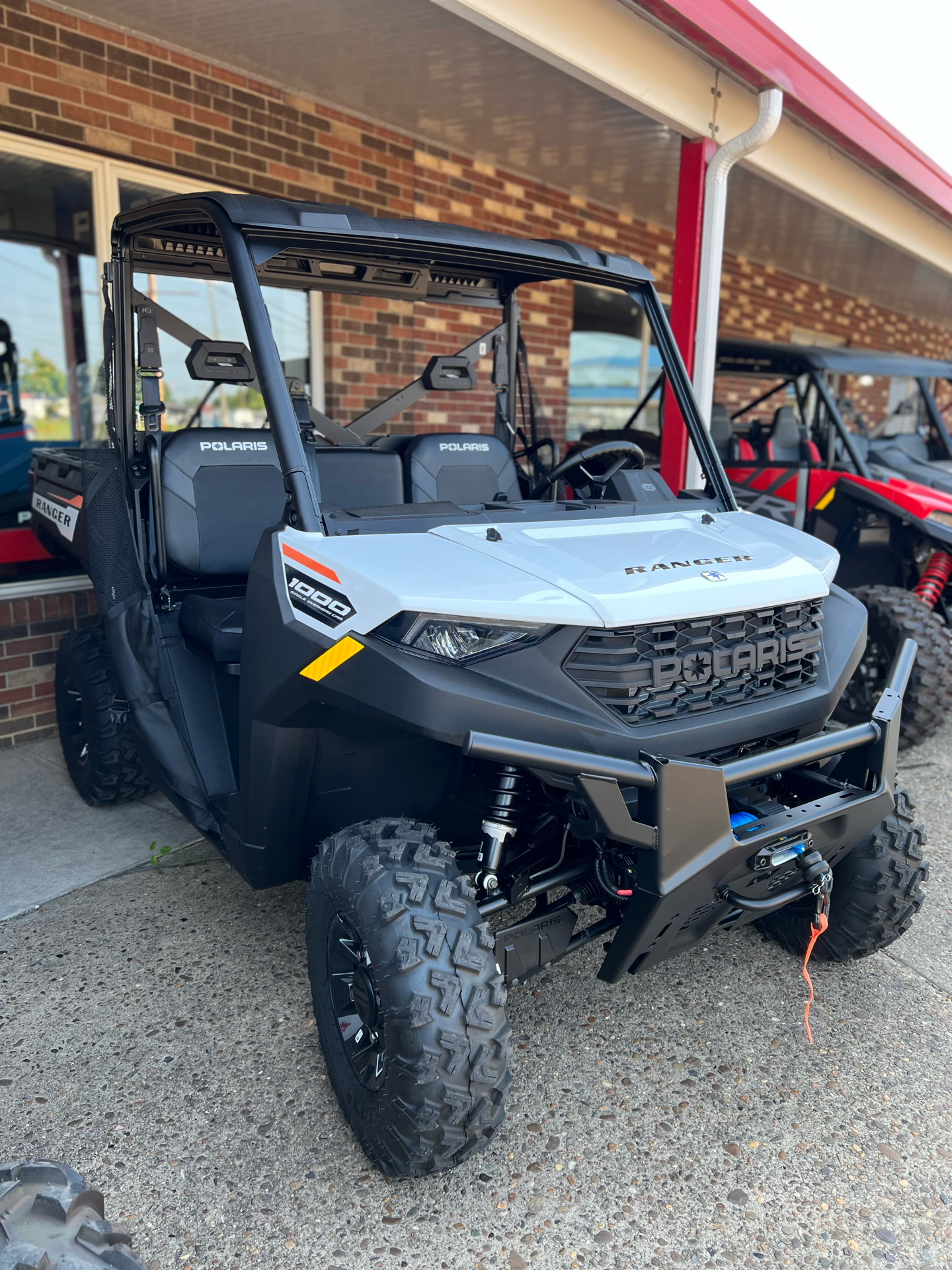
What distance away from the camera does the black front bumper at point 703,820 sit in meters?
1.75

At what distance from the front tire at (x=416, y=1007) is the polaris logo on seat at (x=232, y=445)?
5.34 ft

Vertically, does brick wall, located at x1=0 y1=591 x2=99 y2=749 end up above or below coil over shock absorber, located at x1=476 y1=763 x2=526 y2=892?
below

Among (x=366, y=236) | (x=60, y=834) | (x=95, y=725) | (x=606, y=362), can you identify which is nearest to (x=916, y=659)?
(x=366, y=236)

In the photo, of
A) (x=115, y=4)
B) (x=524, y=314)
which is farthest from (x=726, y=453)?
(x=115, y=4)

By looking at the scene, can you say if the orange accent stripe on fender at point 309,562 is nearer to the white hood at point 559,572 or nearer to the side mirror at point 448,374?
the white hood at point 559,572

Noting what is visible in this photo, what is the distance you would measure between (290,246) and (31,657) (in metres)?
2.83

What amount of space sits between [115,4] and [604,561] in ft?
12.6

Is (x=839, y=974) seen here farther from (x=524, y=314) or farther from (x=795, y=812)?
(x=524, y=314)

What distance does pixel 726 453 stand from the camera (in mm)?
5879

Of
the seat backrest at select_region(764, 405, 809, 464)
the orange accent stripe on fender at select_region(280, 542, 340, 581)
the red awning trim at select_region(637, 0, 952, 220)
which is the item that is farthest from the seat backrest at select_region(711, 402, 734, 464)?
the orange accent stripe on fender at select_region(280, 542, 340, 581)

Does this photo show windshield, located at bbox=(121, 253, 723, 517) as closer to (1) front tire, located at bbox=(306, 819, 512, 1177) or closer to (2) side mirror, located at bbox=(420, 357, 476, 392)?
(2) side mirror, located at bbox=(420, 357, 476, 392)

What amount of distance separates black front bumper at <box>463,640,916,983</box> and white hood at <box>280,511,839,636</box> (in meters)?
0.29

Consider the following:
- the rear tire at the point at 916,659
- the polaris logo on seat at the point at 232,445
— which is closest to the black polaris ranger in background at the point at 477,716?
the polaris logo on seat at the point at 232,445

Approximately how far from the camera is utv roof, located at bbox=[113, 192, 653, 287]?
2.19m
